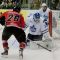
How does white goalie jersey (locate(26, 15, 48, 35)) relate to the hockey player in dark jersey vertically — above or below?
below

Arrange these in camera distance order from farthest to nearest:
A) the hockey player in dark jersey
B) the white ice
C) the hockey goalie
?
the hockey goalie
the white ice
the hockey player in dark jersey

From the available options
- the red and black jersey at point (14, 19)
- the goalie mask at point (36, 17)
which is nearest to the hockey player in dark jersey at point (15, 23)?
the red and black jersey at point (14, 19)

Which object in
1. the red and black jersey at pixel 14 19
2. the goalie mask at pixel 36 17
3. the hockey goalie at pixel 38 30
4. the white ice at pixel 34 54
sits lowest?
the white ice at pixel 34 54

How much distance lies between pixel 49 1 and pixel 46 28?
5.42m

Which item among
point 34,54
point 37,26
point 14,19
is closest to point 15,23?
point 14,19

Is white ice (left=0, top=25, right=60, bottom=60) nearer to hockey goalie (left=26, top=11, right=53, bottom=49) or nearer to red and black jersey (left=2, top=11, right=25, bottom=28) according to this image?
hockey goalie (left=26, top=11, right=53, bottom=49)

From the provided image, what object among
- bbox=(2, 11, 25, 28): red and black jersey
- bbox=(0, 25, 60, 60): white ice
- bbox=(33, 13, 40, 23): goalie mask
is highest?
bbox=(2, 11, 25, 28): red and black jersey

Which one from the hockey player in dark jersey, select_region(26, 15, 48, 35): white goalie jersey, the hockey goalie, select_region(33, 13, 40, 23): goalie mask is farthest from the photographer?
select_region(26, 15, 48, 35): white goalie jersey

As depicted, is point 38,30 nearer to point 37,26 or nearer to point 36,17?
point 37,26

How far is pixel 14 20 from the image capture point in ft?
23.6

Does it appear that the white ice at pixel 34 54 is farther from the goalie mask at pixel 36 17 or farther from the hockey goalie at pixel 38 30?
the goalie mask at pixel 36 17

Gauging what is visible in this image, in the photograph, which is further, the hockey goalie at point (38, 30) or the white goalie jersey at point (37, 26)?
the white goalie jersey at point (37, 26)

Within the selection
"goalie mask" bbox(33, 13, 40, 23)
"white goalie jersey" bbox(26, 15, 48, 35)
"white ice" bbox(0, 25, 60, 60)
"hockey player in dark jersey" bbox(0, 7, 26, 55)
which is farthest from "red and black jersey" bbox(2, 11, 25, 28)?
"white goalie jersey" bbox(26, 15, 48, 35)

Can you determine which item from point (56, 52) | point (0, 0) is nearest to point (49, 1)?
point (0, 0)
